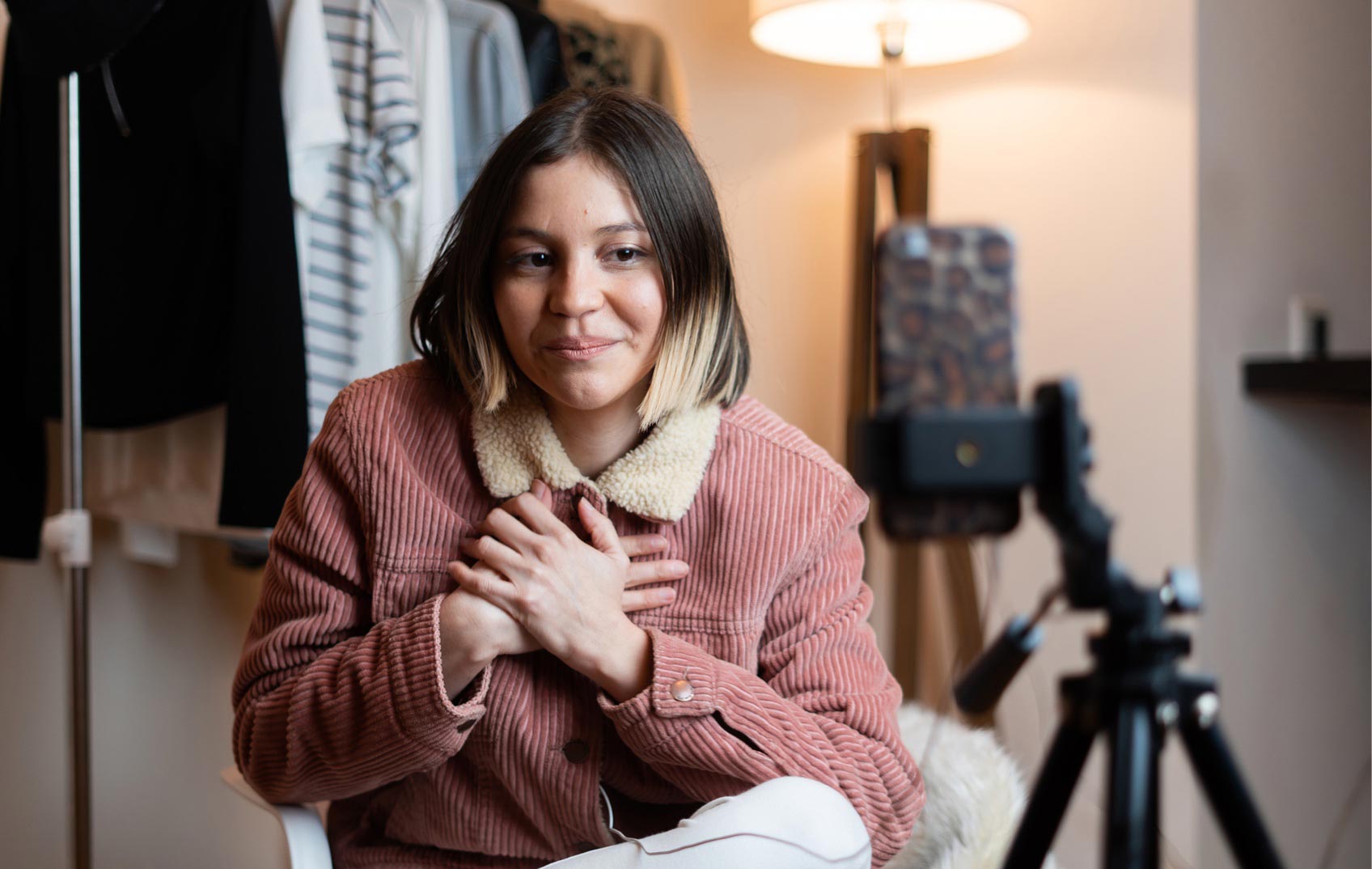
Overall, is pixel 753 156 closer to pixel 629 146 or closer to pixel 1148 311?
pixel 1148 311

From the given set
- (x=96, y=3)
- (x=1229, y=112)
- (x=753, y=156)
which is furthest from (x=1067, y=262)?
(x=96, y=3)

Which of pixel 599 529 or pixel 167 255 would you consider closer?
pixel 599 529

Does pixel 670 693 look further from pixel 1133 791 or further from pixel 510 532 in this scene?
pixel 1133 791

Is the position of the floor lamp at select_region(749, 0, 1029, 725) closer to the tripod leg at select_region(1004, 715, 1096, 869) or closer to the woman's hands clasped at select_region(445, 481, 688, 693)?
the woman's hands clasped at select_region(445, 481, 688, 693)

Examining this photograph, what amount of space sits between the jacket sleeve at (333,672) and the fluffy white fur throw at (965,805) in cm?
42

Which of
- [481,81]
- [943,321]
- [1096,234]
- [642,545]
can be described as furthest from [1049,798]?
[1096,234]

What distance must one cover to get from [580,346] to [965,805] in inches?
20.4

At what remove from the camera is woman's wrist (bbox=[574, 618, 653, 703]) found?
3.02 feet

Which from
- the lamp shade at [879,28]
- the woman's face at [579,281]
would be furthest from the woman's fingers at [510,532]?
the lamp shade at [879,28]

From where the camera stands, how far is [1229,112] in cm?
182

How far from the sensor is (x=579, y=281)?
0.93 meters

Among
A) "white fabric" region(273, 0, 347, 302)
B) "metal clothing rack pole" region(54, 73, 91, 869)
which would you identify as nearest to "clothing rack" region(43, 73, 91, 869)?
"metal clothing rack pole" region(54, 73, 91, 869)

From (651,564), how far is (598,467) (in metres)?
0.10

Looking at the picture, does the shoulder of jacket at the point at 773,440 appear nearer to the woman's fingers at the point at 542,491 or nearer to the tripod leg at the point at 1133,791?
the woman's fingers at the point at 542,491
